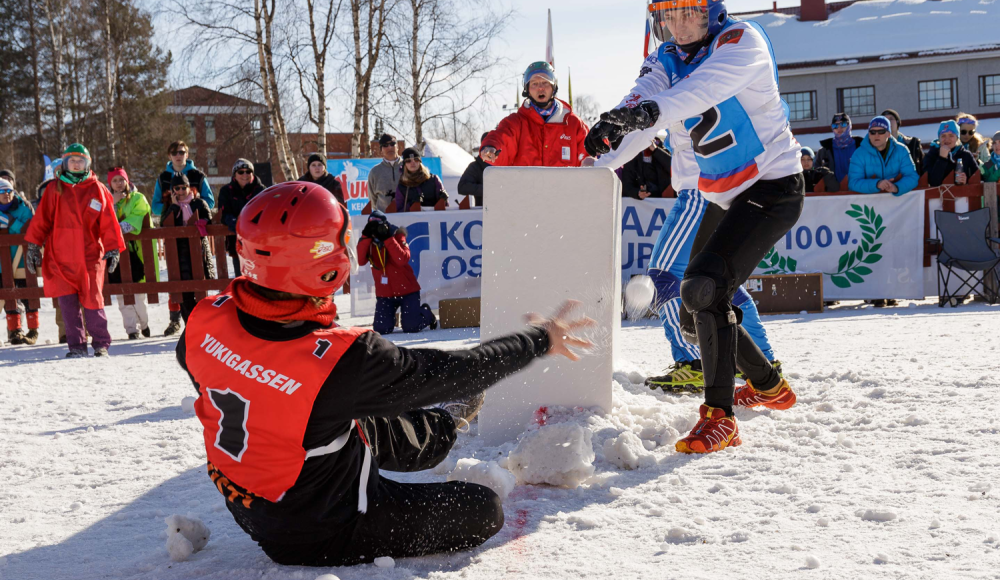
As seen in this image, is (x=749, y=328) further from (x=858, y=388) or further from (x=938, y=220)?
(x=938, y=220)

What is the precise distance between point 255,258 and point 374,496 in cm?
76

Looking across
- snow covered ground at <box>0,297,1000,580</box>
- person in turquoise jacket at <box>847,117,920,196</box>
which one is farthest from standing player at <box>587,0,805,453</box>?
person in turquoise jacket at <box>847,117,920,196</box>

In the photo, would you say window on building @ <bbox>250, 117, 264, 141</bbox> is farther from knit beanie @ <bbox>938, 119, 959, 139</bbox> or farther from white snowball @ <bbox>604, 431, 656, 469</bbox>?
white snowball @ <bbox>604, 431, 656, 469</bbox>

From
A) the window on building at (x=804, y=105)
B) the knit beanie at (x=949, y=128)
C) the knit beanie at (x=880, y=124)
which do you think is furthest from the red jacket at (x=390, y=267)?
the window on building at (x=804, y=105)

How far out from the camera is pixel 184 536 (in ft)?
8.43

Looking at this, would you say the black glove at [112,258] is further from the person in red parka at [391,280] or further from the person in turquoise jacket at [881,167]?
the person in turquoise jacket at [881,167]

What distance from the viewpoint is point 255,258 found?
2086mm

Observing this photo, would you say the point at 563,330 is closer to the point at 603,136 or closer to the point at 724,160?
the point at 603,136

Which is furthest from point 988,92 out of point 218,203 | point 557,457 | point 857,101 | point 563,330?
point 563,330

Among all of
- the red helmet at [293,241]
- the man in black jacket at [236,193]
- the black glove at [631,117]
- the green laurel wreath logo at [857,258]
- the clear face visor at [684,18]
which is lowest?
the green laurel wreath logo at [857,258]

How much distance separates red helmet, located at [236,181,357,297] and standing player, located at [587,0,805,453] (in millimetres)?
1572

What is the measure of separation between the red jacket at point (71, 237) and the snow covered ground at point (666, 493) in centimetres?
279

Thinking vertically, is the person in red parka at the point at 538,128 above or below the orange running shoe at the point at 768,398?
above

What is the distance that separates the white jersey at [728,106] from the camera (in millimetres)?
3326
